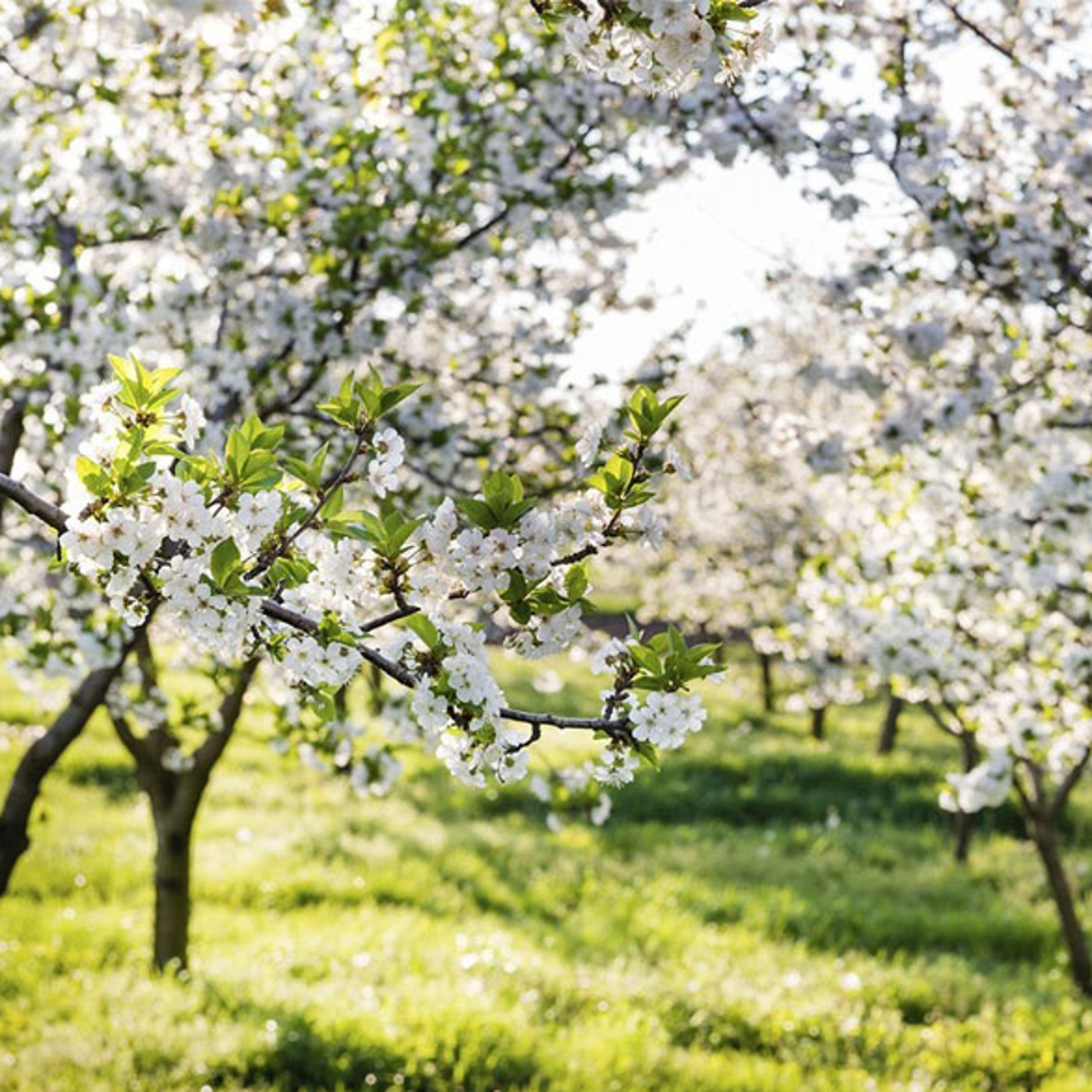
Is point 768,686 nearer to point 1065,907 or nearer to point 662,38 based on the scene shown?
point 1065,907

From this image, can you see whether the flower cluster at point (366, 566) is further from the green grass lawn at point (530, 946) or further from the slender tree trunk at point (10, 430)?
the green grass lawn at point (530, 946)

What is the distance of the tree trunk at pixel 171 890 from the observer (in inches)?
259

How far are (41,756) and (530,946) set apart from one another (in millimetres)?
3774

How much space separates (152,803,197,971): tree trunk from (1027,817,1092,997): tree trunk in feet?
17.2

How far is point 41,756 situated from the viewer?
4.76 m

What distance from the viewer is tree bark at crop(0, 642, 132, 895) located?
4.76 metres

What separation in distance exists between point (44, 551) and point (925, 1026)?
547 cm

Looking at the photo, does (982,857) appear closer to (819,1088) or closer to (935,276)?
(819,1088)

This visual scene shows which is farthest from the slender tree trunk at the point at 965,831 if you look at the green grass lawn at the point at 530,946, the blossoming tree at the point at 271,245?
the blossoming tree at the point at 271,245

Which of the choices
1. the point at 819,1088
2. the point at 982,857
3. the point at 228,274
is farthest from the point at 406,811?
the point at 228,274

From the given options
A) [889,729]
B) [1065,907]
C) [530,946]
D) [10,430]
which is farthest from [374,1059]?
[889,729]

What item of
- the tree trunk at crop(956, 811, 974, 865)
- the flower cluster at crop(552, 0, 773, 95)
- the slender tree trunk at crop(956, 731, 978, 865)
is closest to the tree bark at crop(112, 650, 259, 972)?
the flower cluster at crop(552, 0, 773, 95)

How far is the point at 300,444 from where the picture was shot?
538 centimetres

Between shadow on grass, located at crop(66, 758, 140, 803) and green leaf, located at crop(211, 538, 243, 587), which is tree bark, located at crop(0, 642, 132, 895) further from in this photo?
shadow on grass, located at crop(66, 758, 140, 803)
